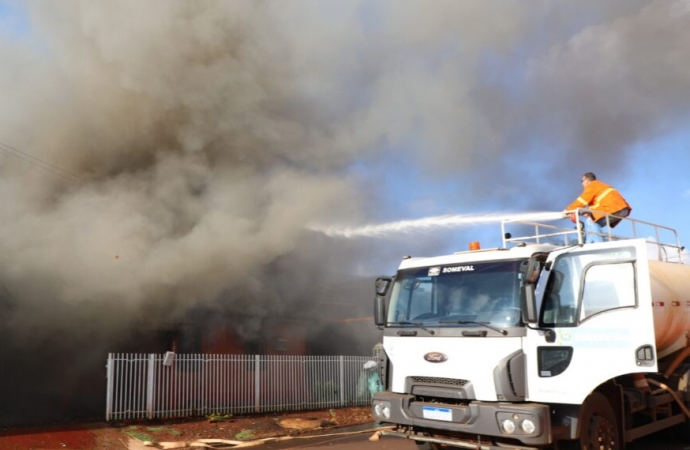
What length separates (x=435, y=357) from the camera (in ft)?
17.5

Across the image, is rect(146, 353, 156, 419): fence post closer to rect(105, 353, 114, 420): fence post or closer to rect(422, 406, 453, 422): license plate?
rect(105, 353, 114, 420): fence post

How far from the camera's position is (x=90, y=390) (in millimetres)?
13109

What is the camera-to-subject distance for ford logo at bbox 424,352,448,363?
5281mm

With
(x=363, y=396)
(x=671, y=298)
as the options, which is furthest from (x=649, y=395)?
(x=363, y=396)

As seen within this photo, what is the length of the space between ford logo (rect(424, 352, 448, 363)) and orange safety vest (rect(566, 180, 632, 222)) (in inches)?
110

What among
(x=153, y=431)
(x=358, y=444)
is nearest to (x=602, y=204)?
(x=358, y=444)

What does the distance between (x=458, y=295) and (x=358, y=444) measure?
423 centimetres

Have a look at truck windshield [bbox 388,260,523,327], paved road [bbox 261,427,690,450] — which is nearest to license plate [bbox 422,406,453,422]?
truck windshield [bbox 388,260,523,327]

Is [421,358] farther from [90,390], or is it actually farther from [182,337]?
[90,390]

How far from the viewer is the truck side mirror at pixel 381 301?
611 cm

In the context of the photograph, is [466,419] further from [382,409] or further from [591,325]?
[591,325]

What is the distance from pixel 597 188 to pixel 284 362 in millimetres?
Answer: 8332

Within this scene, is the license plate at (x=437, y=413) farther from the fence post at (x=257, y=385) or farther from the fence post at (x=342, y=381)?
the fence post at (x=342, y=381)

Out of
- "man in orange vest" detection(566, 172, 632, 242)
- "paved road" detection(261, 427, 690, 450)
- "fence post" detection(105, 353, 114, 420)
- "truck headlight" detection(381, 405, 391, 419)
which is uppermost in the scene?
"man in orange vest" detection(566, 172, 632, 242)
